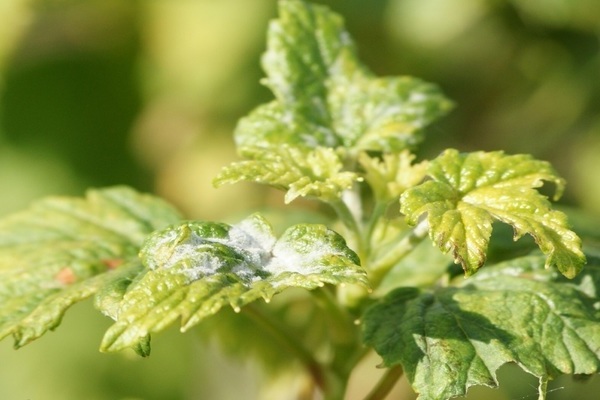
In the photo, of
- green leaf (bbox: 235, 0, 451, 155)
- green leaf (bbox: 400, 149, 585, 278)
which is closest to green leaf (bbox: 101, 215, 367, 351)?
green leaf (bbox: 400, 149, 585, 278)

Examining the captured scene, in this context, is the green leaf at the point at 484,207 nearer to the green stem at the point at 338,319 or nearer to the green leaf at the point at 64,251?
the green stem at the point at 338,319

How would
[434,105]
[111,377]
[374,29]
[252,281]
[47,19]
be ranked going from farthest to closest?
[47,19], [374,29], [111,377], [434,105], [252,281]

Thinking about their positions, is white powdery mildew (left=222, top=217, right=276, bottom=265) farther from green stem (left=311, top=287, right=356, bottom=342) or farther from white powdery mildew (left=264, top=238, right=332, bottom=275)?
green stem (left=311, top=287, right=356, bottom=342)

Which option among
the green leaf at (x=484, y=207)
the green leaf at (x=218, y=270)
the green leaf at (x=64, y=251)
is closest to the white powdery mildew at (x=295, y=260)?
the green leaf at (x=218, y=270)

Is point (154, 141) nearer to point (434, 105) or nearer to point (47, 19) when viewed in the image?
point (47, 19)

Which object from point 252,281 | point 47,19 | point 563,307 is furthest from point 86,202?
point 47,19

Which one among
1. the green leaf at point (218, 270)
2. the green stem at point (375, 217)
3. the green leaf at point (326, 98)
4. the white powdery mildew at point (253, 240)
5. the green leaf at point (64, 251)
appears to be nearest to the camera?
the green leaf at point (218, 270)

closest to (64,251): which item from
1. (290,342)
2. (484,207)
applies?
(290,342)
